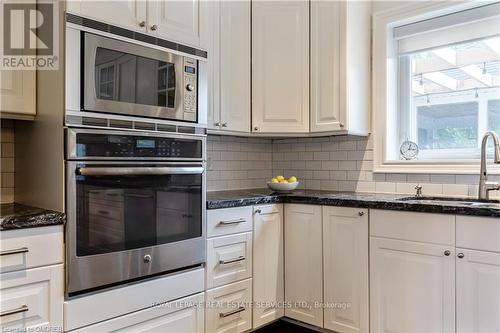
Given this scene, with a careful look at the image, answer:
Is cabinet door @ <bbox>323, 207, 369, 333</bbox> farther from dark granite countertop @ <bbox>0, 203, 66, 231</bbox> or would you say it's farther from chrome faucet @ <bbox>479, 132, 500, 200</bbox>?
dark granite countertop @ <bbox>0, 203, 66, 231</bbox>

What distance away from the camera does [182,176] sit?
2.07 m

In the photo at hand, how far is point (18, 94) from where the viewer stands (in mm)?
1854

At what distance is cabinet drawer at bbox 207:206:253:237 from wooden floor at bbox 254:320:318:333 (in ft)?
2.48

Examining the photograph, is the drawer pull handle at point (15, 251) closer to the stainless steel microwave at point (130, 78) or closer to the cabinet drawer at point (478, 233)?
the stainless steel microwave at point (130, 78)

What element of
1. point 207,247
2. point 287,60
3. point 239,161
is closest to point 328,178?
point 239,161

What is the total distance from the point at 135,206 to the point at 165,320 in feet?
2.02

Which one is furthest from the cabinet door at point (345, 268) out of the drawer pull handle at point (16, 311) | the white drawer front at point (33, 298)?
the drawer pull handle at point (16, 311)

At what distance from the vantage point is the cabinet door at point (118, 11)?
1.73m

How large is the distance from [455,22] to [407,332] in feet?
6.51

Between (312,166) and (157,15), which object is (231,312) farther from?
(157,15)

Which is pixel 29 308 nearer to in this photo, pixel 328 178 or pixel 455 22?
pixel 328 178

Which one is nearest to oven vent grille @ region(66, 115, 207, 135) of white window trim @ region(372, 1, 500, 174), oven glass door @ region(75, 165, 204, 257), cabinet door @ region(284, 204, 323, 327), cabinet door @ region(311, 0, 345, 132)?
oven glass door @ region(75, 165, 204, 257)

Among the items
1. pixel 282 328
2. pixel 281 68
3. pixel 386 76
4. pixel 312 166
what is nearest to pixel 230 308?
pixel 282 328

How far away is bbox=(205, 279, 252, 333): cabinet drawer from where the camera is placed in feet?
Answer: 7.27
